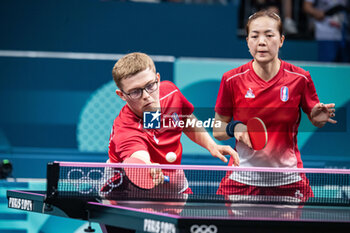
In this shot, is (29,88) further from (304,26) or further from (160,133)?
(304,26)

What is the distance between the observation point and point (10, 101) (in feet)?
19.5

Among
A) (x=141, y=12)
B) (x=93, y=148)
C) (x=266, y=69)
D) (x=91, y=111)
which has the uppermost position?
(x=141, y=12)

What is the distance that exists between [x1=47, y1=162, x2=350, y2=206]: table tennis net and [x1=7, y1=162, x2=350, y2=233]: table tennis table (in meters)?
0.04

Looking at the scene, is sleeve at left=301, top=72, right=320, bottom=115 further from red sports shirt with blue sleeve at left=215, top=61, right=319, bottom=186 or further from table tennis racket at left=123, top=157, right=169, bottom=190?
table tennis racket at left=123, top=157, right=169, bottom=190

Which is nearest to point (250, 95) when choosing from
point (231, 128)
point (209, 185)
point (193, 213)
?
point (231, 128)

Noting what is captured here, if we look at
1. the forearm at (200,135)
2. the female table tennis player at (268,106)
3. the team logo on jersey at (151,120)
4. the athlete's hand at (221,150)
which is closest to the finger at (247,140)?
the female table tennis player at (268,106)

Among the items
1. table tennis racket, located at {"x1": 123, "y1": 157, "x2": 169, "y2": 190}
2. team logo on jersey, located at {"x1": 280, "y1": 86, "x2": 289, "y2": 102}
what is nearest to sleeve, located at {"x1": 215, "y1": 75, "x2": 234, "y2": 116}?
team logo on jersey, located at {"x1": 280, "y1": 86, "x2": 289, "y2": 102}

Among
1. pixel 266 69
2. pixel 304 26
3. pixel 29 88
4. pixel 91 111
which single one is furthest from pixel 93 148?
pixel 304 26

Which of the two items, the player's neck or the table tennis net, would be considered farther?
the player's neck

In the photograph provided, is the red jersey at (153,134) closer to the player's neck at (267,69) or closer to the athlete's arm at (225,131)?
the athlete's arm at (225,131)

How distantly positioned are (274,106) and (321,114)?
11.3 inches

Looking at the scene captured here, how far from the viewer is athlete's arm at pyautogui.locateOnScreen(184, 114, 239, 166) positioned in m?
3.44

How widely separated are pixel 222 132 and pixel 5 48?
3928 millimetres

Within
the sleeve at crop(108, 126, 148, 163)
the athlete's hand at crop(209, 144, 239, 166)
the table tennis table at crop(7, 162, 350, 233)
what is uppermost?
the sleeve at crop(108, 126, 148, 163)
